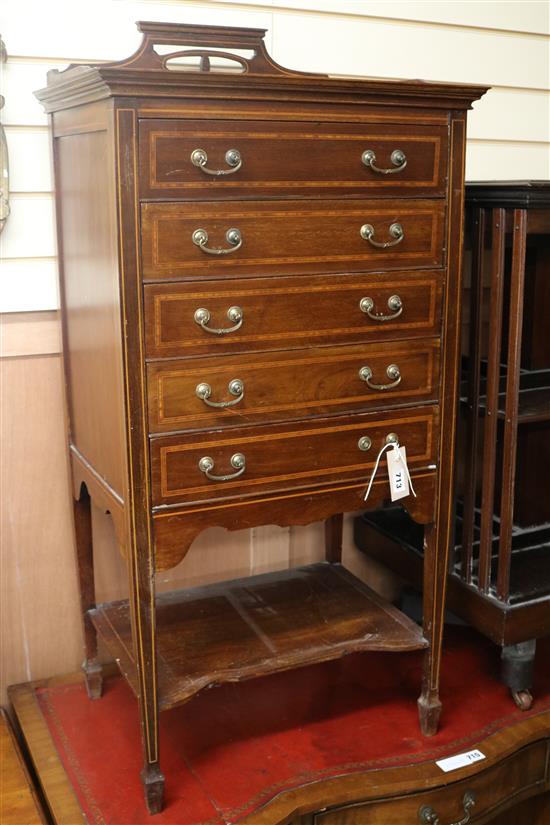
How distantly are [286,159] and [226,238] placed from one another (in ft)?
0.66

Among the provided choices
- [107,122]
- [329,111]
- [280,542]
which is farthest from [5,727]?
[329,111]

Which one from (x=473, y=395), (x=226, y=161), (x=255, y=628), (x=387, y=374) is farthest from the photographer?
(x=473, y=395)

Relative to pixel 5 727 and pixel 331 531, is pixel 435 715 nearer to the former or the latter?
pixel 331 531

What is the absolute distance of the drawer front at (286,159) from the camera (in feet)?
5.62

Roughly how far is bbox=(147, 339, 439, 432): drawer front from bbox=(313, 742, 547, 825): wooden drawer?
878mm

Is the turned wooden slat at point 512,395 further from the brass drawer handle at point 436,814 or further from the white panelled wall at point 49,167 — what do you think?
the white panelled wall at point 49,167

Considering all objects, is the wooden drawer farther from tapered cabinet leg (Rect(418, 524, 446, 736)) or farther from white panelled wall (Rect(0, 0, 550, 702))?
white panelled wall (Rect(0, 0, 550, 702))

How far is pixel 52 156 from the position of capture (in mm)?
2180

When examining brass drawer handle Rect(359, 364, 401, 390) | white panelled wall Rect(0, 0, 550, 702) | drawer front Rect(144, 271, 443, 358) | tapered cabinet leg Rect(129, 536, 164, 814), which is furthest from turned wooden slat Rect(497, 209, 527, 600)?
tapered cabinet leg Rect(129, 536, 164, 814)

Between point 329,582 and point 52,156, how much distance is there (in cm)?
129

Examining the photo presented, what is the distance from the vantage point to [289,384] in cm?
191

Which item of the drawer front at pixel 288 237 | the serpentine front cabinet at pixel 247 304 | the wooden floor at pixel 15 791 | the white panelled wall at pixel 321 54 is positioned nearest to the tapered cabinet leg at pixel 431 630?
the serpentine front cabinet at pixel 247 304

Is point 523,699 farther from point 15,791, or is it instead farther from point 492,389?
point 15,791

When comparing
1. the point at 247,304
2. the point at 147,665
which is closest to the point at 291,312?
the point at 247,304
